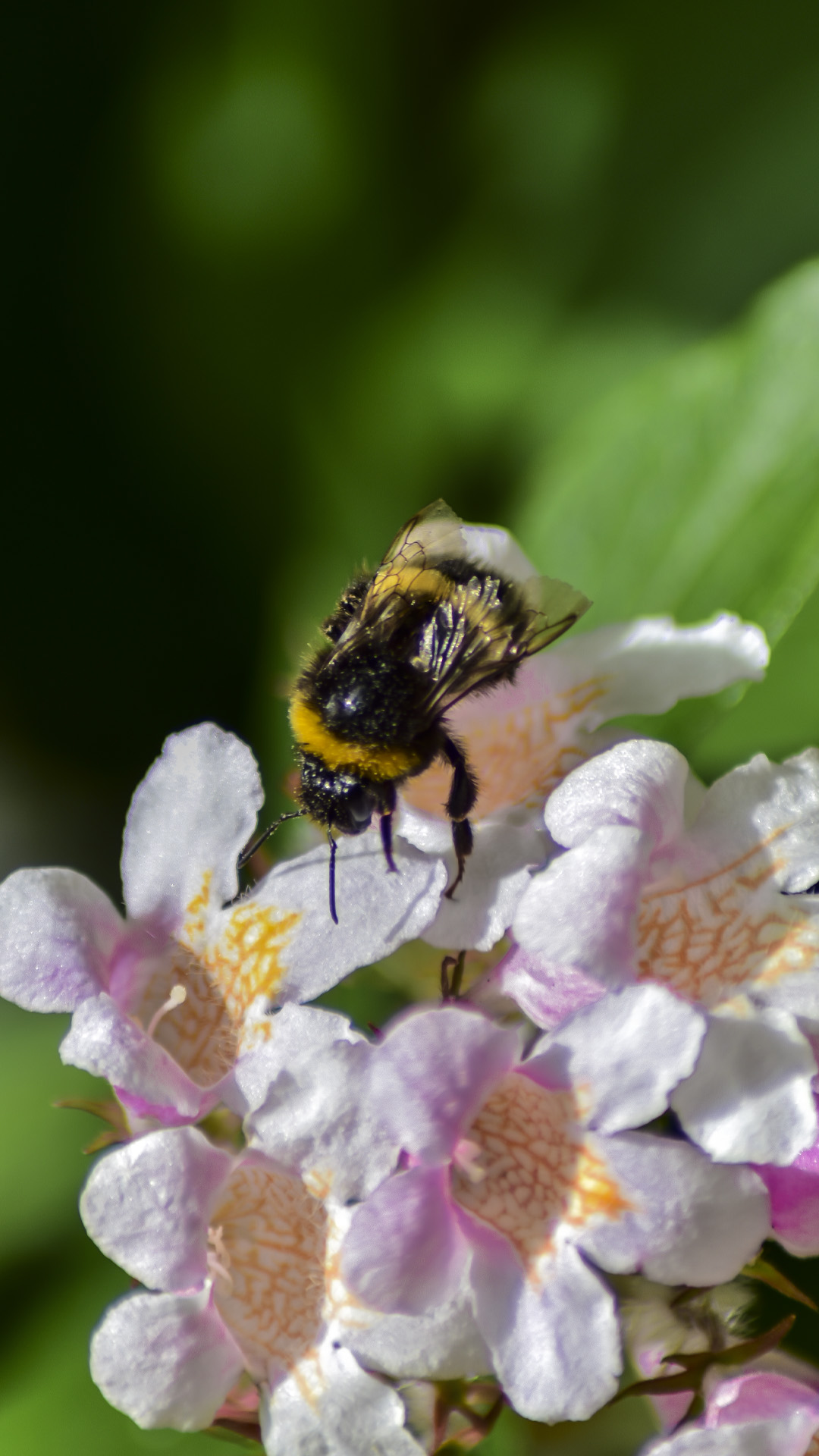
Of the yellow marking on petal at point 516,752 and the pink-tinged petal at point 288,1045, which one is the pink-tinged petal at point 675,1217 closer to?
the pink-tinged petal at point 288,1045

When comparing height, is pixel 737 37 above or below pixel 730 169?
above

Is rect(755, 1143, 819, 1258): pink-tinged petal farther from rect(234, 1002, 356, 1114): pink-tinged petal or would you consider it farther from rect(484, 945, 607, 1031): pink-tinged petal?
rect(234, 1002, 356, 1114): pink-tinged petal

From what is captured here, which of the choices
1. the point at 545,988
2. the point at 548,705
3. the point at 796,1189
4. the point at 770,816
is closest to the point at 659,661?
the point at 548,705

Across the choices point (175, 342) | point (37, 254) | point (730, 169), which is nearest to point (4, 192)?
point (37, 254)

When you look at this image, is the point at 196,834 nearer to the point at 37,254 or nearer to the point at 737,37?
the point at 37,254

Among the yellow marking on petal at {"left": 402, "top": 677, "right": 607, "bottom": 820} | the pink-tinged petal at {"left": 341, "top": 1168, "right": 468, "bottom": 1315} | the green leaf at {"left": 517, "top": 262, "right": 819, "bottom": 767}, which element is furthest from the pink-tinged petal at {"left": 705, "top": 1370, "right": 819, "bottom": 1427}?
the green leaf at {"left": 517, "top": 262, "right": 819, "bottom": 767}

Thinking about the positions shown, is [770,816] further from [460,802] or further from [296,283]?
[296,283]

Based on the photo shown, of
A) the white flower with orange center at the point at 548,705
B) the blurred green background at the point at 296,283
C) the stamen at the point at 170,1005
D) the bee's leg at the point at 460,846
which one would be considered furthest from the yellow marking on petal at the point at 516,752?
the blurred green background at the point at 296,283
